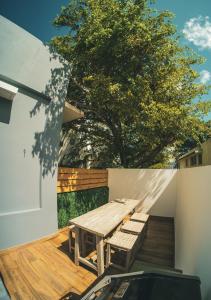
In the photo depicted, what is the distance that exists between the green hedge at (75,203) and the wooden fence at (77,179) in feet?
0.61

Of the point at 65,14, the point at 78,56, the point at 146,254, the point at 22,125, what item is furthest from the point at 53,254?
the point at 65,14

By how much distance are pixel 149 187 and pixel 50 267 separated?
6263 millimetres

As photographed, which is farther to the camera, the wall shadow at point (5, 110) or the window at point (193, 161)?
the window at point (193, 161)

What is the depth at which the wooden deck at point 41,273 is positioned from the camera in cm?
317

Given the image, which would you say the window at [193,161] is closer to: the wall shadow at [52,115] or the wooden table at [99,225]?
the wooden table at [99,225]

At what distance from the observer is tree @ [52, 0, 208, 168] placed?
8078mm

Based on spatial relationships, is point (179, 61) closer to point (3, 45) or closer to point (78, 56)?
point (78, 56)

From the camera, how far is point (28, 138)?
4969 mm

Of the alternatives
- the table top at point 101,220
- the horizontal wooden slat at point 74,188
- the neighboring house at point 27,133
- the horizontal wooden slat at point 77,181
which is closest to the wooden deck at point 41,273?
the neighboring house at point 27,133

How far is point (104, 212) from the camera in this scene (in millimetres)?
5258

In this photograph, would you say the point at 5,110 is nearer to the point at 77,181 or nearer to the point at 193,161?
the point at 77,181

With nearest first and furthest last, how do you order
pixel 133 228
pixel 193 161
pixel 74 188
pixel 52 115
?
pixel 133 228, pixel 52 115, pixel 74 188, pixel 193 161

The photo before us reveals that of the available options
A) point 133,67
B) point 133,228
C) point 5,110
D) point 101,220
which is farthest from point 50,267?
point 133,67

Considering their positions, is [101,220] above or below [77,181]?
below
